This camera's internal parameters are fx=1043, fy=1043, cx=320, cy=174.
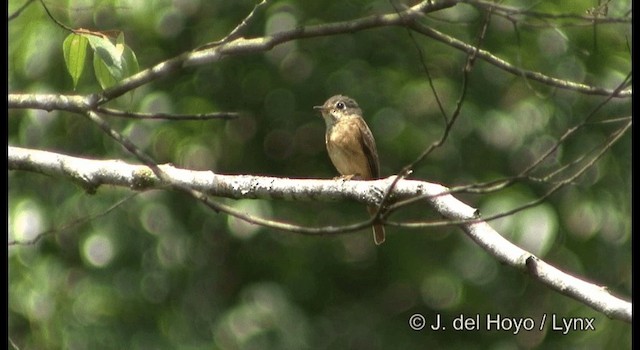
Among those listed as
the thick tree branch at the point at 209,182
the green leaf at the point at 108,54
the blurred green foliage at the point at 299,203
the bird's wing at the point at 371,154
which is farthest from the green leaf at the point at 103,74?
the blurred green foliage at the point at 299,203

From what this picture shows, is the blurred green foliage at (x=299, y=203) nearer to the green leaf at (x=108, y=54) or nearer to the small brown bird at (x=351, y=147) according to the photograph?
the small brown bird at (x=351, y=147)

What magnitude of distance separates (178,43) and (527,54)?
270cm

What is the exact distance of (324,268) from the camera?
8188 millimetres

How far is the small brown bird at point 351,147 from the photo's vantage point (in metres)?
6.96

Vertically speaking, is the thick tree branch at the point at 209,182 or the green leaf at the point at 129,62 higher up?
the green leaf at the point at 129,62

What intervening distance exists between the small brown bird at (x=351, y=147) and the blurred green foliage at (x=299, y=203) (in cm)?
75

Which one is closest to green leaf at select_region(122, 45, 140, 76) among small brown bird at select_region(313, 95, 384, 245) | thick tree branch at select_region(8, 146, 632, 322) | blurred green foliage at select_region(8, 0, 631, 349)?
thick tree branch at select_region(8, 146, 632, 322)

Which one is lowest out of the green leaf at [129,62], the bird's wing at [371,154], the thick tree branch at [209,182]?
the thick tree branch at [209,182]

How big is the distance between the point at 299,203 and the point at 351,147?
1.22 m

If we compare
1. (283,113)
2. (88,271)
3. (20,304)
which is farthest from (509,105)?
(20,304)

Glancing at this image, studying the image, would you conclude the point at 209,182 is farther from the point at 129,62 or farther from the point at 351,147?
the point at 351,147

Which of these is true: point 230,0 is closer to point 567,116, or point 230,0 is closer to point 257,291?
point 257,291

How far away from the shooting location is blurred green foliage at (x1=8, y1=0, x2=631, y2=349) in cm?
748

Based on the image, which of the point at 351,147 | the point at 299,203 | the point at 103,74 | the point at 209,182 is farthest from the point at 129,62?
the point at 299,203
